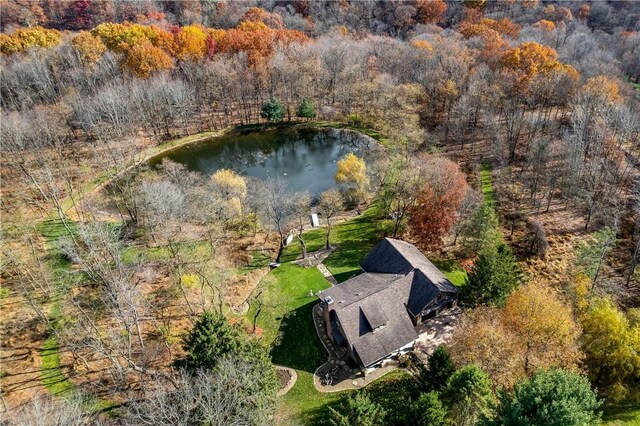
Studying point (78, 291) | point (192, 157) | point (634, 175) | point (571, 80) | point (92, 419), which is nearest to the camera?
point (92, 419)

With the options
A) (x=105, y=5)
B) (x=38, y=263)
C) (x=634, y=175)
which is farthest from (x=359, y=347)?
(x=105, y=5)

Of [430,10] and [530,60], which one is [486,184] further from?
[430,10]

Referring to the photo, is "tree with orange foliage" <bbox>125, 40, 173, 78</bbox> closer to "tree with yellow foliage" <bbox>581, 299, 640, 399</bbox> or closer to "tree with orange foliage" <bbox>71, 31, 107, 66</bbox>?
"tree with orange foliage" <bbox>71, 31, 107, 66</bbox>

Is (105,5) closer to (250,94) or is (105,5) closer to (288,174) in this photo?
→ (250,94)

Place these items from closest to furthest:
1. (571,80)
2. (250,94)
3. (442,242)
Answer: (442,242) < (571,80) < (250,94)

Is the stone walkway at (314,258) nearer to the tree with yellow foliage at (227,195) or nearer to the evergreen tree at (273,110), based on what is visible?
the tree with yellow foliage at (227,195)

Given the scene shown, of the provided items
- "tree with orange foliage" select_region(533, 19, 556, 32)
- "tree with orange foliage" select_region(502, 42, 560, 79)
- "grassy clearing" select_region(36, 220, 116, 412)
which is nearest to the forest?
"grassy clearing" select_region(36, 220, 116, 412)
